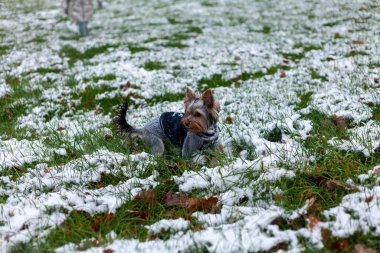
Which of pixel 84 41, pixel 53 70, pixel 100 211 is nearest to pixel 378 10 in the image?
pixel 84 41

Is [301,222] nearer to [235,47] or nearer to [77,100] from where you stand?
[77,100]

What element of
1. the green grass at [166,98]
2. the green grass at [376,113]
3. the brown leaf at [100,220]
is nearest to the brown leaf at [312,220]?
the brown leaf at [100,220]

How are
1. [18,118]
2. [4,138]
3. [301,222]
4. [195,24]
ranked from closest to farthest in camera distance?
[301,222]
[4,138]
[18,118]
[195,24]

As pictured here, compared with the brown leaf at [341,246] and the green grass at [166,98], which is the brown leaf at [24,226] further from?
the green grass at [166,98]

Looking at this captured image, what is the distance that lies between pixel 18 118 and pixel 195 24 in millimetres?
12922

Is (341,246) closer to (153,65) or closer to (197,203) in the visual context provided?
(197,203)

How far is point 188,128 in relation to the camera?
15.8 ft

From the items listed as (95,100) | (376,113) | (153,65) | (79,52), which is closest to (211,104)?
(376,113)

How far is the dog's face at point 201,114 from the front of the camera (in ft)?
15.6

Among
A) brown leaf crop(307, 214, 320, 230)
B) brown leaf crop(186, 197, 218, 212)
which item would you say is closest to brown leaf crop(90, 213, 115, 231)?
brown leaf crop(186, 197, 218, 212)

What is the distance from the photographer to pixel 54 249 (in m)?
3.00

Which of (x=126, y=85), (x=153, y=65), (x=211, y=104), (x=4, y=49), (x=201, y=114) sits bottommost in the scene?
(x=126, y=85)

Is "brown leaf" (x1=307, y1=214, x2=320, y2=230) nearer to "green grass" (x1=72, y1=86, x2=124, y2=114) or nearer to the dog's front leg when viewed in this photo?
the dog's front leg

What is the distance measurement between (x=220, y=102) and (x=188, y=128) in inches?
118
